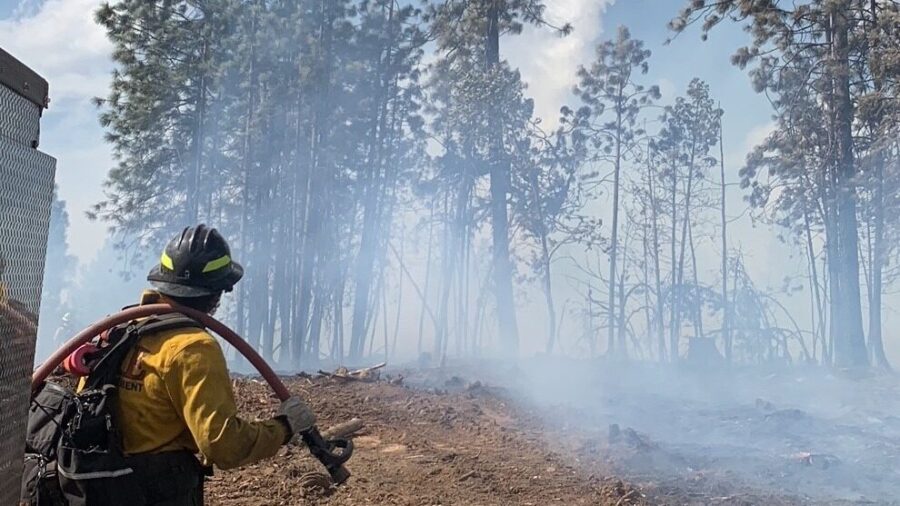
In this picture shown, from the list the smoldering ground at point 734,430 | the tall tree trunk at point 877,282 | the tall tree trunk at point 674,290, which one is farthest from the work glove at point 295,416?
the tall tree trunk at point 674,290

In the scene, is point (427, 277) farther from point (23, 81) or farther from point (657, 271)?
point (23, 81)

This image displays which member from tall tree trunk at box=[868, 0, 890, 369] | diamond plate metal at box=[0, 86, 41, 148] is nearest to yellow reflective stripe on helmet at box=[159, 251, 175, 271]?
diamond plate metal at box=[0, 86, 41, 148]

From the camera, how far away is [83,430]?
2.23 meters

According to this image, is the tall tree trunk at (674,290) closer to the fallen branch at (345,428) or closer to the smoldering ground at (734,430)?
the smoldering ground at (734,430)

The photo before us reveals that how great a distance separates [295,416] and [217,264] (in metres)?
0.64

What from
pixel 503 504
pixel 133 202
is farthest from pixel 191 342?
pixel 133 202

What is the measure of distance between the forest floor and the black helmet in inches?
127

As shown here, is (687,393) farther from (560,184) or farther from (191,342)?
(191,342)

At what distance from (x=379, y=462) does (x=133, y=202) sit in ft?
71.2

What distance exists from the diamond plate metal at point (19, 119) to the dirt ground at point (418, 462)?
4.04 m

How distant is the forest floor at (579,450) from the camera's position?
6059 millimetres

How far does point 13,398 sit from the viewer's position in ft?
5.52

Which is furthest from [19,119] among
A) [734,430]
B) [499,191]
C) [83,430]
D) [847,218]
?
[499,191]

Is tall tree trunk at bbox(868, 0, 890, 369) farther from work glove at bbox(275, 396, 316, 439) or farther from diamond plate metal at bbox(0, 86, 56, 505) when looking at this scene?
diamond plate metal at bbox(0, 86, 56, 505)
